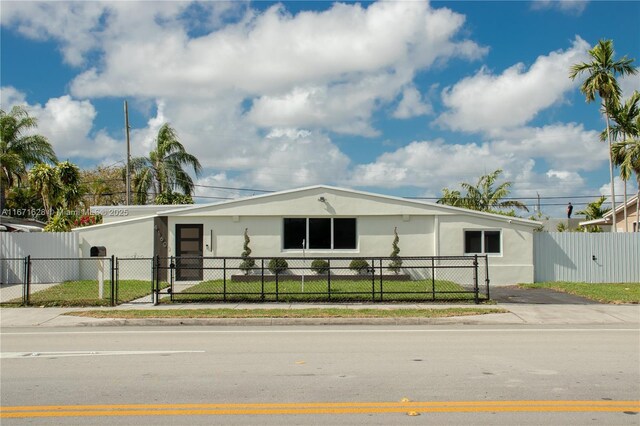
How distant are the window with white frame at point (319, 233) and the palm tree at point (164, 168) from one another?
58.3 feet

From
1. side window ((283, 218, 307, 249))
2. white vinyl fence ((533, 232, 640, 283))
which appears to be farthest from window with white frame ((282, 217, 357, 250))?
white vinyl fence ((533, 232, 640, 283))

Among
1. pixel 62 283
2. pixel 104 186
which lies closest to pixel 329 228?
pixel 62 283

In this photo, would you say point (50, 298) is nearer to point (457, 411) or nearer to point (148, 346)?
point (148, 346)

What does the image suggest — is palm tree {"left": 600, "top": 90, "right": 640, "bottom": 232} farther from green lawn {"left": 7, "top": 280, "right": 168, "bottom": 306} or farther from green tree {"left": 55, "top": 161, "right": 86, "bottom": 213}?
green tree {"left": 55, "top": 161, "right": 86, "bottom": 213}

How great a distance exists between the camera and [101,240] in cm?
2342

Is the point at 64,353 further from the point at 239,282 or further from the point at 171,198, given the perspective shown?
the point at 171,198

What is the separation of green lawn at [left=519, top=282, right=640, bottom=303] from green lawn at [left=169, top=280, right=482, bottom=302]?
3.64 metres

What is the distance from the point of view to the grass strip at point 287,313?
13.8 meters

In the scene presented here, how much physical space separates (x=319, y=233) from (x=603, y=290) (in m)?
9.97

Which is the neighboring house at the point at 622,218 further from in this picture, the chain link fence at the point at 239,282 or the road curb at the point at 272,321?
the road curb at the point at 272,321

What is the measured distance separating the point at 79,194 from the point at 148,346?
23.4 metres

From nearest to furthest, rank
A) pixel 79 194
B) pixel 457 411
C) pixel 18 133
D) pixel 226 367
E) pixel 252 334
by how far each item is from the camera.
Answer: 1. pixel 457 411
2. pixel 226 367
3. pixel 252 334
4. pixel 79 194
5. pixel 18 133

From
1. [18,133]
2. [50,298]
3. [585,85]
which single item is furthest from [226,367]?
[18,133]

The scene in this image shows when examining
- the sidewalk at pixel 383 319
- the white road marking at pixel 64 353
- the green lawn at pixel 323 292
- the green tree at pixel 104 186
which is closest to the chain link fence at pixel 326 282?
the green lawn at pixel 323 292
